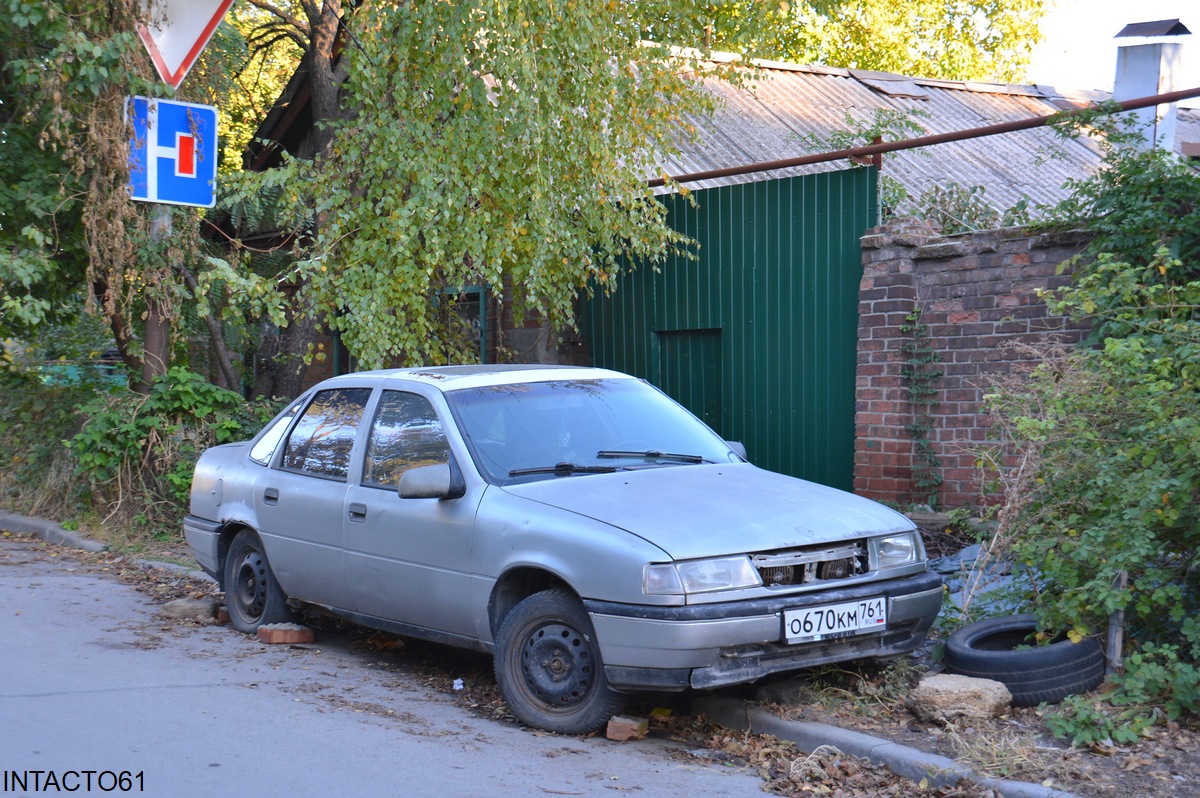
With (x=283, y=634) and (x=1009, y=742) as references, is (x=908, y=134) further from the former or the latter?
(x=1009, y=742)

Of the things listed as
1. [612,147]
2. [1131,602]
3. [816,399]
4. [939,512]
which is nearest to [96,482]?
[612,147]

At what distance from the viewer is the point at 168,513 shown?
11203 millimetres

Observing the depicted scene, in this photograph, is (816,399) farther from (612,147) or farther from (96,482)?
(96,482)

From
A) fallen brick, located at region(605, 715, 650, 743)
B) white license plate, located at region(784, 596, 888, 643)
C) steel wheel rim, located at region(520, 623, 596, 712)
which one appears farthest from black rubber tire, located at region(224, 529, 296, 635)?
white license plate, located at region(784, 596, 888, 643)

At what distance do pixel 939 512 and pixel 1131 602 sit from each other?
3.28 m

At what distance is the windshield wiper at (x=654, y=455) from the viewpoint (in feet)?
20.6

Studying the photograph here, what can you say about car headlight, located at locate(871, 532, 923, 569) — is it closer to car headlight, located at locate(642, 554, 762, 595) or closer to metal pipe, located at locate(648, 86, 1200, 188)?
car headlight, located at locate(642, 554, 762, 595)

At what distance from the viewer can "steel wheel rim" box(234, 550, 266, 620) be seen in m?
7.43

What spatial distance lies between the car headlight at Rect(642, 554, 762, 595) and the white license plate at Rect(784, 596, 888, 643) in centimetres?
24

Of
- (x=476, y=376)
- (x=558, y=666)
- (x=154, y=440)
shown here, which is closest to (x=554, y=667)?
(x=558, y=666)

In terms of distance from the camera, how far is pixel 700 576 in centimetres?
507

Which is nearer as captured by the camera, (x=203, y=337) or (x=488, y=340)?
(x=488, y=340)

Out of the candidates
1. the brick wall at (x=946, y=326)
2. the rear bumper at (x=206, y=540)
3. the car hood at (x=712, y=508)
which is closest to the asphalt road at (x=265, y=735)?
the rear bumper at (x=206, y=540)

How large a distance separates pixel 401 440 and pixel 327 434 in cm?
75
